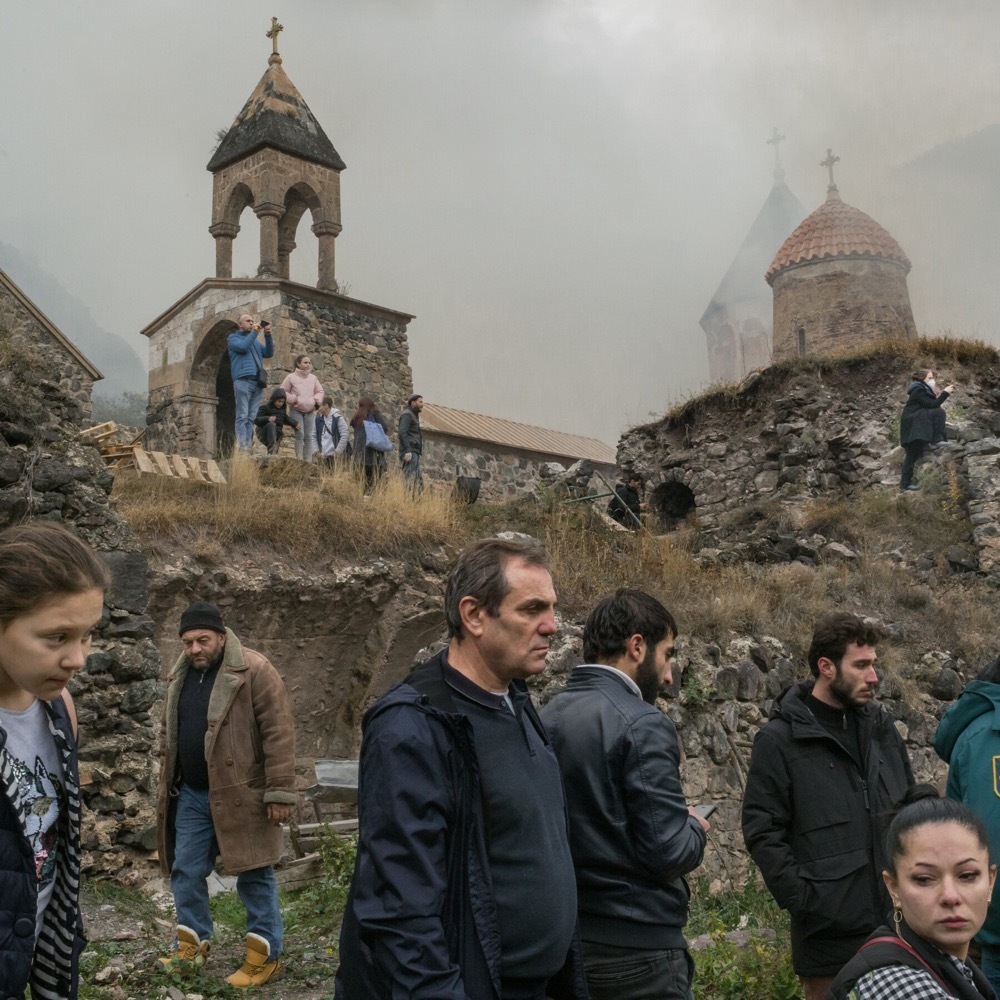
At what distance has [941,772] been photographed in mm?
8062

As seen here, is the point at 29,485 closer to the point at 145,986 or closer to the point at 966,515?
the point at 145,986

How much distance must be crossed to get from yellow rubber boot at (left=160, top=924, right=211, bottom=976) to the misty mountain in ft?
121

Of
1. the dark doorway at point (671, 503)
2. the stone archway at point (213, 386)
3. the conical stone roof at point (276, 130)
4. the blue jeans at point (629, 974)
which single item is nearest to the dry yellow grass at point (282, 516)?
the blue jeans at point (629, 974)

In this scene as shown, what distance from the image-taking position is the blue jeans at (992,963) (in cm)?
294


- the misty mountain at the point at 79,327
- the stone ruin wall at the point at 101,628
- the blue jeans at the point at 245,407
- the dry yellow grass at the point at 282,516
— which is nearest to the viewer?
the stone ruin wall at the point at 101,628

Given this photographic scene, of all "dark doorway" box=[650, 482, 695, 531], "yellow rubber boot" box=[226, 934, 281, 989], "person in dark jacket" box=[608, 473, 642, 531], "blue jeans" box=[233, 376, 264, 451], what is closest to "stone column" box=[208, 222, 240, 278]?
"blue jeans" box=[233, 376, 264, 451]

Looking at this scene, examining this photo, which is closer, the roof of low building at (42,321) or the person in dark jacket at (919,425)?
the person in dark jacket at (919,425)

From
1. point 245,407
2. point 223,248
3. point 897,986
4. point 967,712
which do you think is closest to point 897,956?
point 897,986

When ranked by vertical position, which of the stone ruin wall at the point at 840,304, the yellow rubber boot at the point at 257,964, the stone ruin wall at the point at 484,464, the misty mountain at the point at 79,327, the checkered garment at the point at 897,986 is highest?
the misty mountain at the point at 79,327

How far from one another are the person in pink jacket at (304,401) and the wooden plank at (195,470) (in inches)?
97.9

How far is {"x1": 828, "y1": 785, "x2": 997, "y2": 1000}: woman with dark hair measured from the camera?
2.03 m

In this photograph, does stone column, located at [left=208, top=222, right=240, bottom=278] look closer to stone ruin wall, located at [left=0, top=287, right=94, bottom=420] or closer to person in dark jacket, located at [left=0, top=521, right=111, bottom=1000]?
stone ruin wall, located at [left=0, top=287, right=94, bottom=420]

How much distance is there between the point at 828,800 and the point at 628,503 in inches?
506

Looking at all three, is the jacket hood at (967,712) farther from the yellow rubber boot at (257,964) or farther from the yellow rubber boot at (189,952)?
the yellow rubber boot at (189,952)
